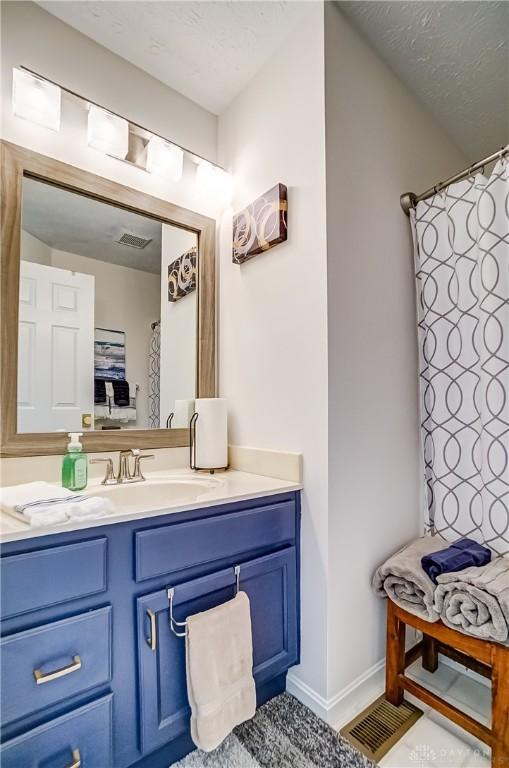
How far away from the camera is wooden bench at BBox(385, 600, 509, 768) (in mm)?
1036

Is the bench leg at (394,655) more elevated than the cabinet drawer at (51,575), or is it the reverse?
the cabinet drawer at (51,575)

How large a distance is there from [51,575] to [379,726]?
116 centimetres

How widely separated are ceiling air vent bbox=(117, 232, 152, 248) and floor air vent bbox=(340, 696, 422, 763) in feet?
6.19

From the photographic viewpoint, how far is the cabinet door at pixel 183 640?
3.18 feet

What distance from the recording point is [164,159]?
157cm

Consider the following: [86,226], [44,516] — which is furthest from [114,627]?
[86,226]

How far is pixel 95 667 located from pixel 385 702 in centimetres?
104

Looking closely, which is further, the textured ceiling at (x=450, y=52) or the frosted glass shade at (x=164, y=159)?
the frosted glass shade at (x=164, y=159)

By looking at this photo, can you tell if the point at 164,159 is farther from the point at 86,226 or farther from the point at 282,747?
the point at 282,747

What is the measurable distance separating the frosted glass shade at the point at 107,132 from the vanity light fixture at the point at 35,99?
0.11 meters

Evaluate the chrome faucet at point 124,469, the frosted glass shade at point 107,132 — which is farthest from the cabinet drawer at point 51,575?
the frosted glass shade at point 107,132

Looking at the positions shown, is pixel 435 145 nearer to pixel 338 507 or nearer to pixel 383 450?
pixel 383 450

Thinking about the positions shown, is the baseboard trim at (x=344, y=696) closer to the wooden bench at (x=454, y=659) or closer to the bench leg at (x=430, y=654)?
the wooden bench at (x=454, y=659)

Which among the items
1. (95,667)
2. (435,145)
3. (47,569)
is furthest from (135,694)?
(435,145)
